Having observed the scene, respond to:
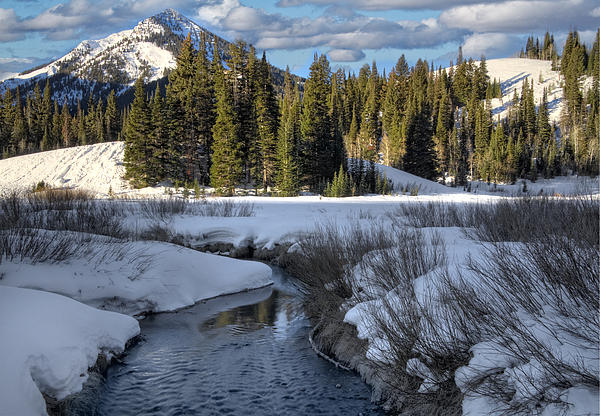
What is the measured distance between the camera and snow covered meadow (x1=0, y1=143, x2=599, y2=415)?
4.12 m

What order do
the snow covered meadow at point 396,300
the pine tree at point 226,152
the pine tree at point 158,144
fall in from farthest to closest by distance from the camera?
the pine tree at point 158,144
the pine tree at point 226,152
the snow covered meadow at point 396,300

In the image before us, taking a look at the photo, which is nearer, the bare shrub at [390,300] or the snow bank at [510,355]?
the snow bank at [510,355]

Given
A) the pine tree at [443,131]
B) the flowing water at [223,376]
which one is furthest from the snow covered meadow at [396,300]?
the pine tree at [443,131]

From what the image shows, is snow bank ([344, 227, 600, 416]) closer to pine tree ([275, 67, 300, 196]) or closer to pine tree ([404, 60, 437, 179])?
pine tree ([275, 67, 300, 196])

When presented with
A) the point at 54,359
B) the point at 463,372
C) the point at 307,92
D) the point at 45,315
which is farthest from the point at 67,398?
the point at 307,92

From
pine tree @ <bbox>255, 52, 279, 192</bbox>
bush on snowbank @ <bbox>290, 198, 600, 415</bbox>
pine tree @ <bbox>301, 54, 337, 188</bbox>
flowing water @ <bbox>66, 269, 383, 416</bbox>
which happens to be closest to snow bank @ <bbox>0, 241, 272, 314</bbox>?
flowing water @ <bbox>66, 269, 383, 416</bbox>

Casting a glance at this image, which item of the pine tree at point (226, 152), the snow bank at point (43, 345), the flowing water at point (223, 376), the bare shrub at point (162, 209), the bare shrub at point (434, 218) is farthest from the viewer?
the pine tree at point (226, 152)

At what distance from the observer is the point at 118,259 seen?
1179cm

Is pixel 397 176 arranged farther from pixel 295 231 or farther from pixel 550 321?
pixel 550 321

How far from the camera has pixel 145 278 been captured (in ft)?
38.5

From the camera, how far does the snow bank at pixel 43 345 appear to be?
5426 millimetres

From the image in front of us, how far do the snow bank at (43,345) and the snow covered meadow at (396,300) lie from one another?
0.02 meters

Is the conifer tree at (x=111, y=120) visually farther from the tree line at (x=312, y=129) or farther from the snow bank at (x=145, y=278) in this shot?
the snow bank at (x=145, y=278)

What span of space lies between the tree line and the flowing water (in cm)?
2663
